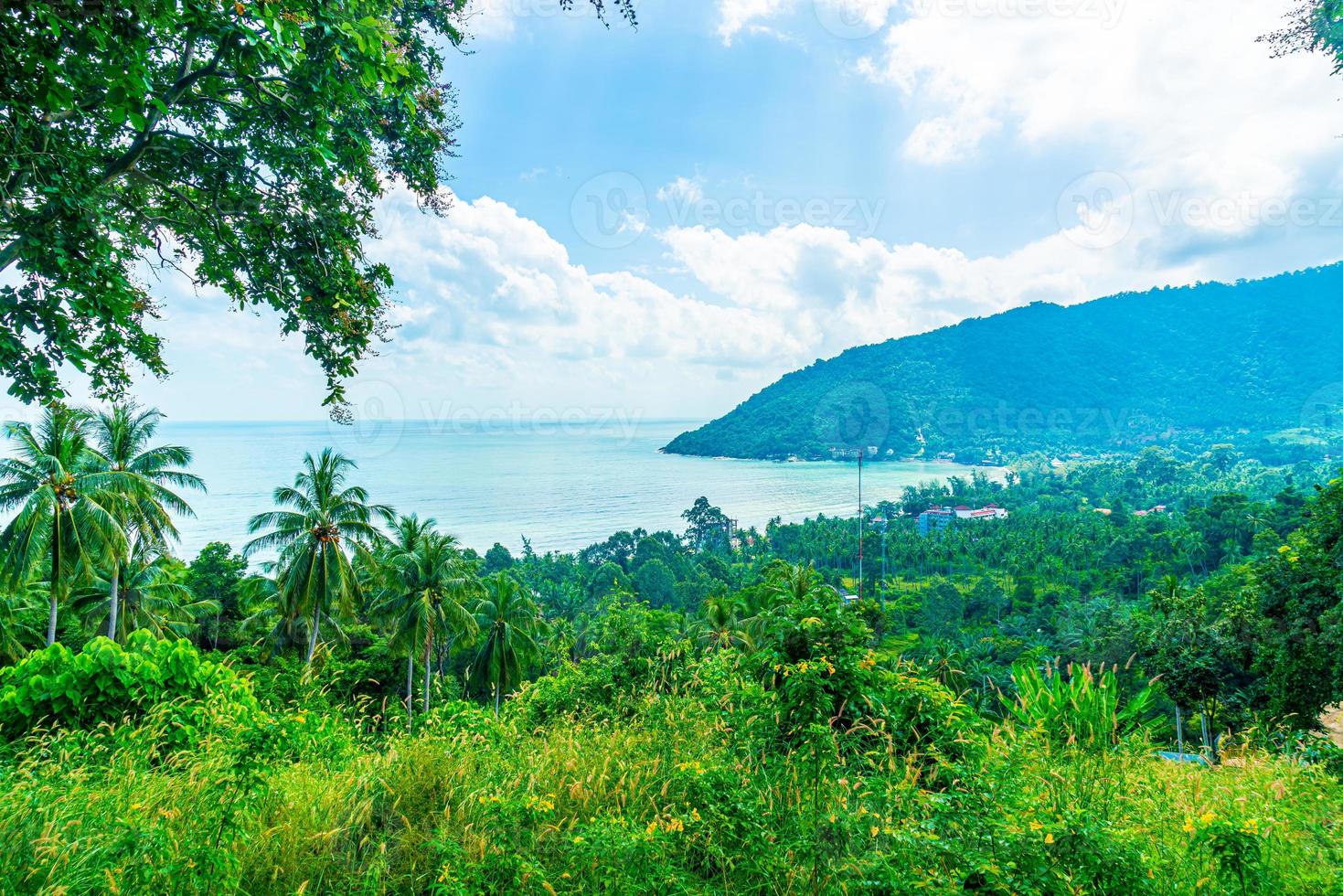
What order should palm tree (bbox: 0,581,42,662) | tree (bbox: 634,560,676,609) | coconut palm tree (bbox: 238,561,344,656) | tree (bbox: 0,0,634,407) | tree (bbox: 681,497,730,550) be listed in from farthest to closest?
tree (bbox: 681,497,730,550) < tree (bbox: 634,560,676,609) < coconut palm tree (bbox: 238,561,344,656) < palm tree (bbox: 0,581,42,662) < tree (bbox: 0,0,634,407)

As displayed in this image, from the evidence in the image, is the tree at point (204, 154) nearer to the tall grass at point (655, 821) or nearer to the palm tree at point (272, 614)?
the tall grass at point (655, 821)

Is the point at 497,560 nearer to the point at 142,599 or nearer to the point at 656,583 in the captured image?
the point at 656,583

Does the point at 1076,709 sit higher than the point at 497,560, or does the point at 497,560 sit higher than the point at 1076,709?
the point at 1076,709

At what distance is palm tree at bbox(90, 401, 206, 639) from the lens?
14.4 metres

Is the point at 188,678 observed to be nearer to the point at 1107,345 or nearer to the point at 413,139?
the point at 413,139

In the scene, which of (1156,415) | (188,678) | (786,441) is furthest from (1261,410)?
(188,678)

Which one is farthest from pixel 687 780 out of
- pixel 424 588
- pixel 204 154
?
pixel 424 588

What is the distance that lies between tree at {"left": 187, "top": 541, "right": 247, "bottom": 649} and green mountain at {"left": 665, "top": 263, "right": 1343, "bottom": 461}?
125 meters

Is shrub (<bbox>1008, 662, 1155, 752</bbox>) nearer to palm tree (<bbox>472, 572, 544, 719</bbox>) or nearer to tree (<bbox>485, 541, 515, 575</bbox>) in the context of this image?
palm tree (<bbox>472, 572, 544, 719</bbox>)

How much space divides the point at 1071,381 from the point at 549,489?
5226 inches

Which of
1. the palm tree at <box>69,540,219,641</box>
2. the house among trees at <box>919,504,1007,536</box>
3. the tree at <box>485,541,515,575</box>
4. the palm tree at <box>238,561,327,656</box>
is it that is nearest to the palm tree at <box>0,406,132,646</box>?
the palm tree at <box>69,540,219,641</box>

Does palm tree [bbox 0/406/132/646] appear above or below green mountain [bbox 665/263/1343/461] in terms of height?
below

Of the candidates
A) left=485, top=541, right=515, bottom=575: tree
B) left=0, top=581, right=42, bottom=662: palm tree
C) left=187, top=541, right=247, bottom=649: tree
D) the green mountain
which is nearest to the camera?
left=0, top=581, right=42, bottom=662: palm tree

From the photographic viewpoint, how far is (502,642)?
18.9 metres
